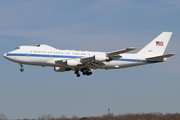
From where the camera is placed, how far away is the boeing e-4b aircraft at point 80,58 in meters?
57.5

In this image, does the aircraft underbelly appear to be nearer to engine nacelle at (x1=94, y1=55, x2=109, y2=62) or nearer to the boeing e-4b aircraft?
the boeing e-4b aircraft

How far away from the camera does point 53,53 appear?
58.9 meters

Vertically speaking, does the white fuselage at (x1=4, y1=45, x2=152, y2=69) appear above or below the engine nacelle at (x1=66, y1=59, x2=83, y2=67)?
above

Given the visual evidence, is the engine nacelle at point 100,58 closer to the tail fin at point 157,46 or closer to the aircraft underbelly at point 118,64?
the aircraft underbelly at point 118,64

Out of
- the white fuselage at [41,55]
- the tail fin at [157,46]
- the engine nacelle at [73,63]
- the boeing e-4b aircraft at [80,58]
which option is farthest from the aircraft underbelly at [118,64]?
the engine nacelle at [73,63]

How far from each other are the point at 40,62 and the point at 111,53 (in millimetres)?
12576

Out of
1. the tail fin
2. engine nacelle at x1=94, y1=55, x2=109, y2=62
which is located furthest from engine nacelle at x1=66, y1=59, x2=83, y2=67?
the tail fin

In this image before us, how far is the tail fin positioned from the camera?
66.9 m

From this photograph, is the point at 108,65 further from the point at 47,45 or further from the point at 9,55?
the point at 9,55

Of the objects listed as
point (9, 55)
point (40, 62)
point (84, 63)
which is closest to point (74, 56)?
point (84, 63)

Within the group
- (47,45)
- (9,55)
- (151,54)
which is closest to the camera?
(9,55)

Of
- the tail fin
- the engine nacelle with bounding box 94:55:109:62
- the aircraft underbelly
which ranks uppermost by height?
the tail fin

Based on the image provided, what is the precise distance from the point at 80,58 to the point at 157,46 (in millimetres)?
17976

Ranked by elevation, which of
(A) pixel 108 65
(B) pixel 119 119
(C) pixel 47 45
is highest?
(C) pixel 47 45
